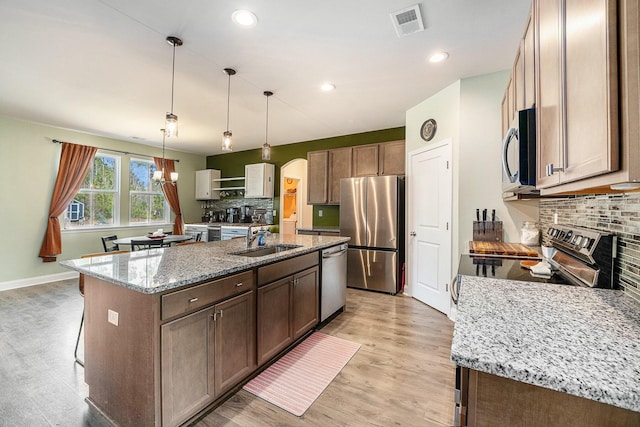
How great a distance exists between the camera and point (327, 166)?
5.20 m

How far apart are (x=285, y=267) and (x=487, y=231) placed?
2145 millimetres

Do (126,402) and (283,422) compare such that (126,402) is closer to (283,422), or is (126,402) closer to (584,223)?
(283,422)

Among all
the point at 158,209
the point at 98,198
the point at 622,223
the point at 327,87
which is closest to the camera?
the point at 622,223

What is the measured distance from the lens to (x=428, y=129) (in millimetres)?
3664

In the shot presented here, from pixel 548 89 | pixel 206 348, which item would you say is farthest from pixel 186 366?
pixel 548 89

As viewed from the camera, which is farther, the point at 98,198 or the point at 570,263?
the point at 98,198

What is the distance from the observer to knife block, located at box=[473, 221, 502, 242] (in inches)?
114

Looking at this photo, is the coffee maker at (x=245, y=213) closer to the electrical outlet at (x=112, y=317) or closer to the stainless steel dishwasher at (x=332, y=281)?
the stainless steel dishwasher at (x=332, y=281)

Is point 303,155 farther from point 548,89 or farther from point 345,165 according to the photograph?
point 548,89

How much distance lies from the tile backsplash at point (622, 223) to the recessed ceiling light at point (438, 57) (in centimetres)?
167

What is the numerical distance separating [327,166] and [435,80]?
247 cm

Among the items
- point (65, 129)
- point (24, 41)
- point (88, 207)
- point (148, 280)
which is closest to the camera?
point (148, 280)

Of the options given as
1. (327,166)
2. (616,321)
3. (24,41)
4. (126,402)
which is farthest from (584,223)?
(24,41)

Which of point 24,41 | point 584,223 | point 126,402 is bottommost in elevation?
point 126,402
